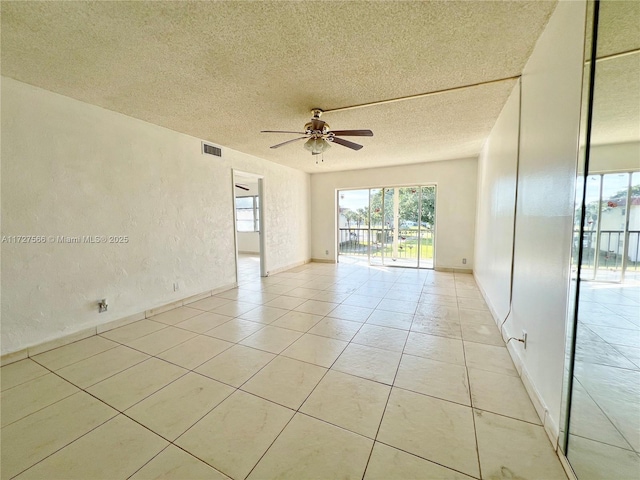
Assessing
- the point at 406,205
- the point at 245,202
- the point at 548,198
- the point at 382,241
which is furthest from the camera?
the point at 245,202

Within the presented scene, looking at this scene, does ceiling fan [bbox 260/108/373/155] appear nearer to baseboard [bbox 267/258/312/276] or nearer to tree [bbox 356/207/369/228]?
baseboard [bbox 267/258/312/276]

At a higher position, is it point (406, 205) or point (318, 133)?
point (318, 133)

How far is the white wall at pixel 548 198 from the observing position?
50.8 inches

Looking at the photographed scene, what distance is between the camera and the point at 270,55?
74.7 inches

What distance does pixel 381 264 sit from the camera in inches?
261

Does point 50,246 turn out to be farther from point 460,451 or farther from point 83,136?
point 460,451

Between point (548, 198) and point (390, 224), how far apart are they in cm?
515

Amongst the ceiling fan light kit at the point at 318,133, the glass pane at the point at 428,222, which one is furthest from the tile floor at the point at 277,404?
the glass pane at the point at 428,222

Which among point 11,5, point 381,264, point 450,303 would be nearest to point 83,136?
point 11,5

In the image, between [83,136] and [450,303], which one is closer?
[83,136]

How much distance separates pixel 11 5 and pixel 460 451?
3580 millimetres

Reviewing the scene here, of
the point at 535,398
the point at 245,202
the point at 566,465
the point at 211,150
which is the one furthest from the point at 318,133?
the point at 245,202

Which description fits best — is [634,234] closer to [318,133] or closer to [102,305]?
[318,133]

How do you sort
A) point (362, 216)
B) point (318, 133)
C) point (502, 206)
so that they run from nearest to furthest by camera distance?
point (502, 206), point (318, 133), point (362, 216)
